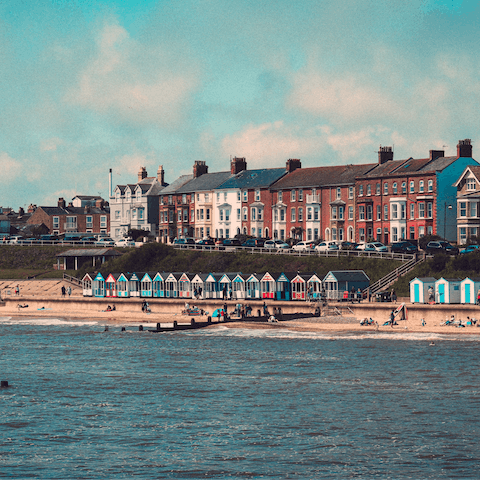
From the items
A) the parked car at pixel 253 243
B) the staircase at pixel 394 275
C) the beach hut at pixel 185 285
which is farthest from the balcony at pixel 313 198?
the staircase at pixel 394 275

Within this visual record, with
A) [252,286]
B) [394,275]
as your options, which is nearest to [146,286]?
[252,286]

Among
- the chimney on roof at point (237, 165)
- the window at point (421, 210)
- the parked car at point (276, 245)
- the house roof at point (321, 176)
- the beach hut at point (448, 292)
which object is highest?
the chimney on roof at point (237, 165)

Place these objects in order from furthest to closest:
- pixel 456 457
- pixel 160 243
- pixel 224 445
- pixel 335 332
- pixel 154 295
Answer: pixel 160 243 → pixel 154 295 → pixel 335 332 → pixel 224 445 → pixel 456 457

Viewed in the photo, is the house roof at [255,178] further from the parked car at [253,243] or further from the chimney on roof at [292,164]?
the parked car at [253,243]

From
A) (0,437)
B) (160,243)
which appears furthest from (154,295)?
(0,437)

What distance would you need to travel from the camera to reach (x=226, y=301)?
80938 millimetres

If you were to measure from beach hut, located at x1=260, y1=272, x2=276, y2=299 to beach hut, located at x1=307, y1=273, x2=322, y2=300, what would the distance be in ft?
12.7

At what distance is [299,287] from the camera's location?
80688 millimetres

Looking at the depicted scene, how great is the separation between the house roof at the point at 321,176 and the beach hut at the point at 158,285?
1247 inches

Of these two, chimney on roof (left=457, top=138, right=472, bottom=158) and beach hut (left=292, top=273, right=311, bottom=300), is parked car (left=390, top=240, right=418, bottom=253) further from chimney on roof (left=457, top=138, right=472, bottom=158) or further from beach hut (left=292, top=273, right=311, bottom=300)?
chimney on roof (left=457, top=138, right=472, bottom=158)

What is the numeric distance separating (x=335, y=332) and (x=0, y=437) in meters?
36.8

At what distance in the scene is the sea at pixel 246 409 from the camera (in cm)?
2980

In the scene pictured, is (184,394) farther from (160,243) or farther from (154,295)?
(160,243)

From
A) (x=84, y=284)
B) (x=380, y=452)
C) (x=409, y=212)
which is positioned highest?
(x=409, y=212)
